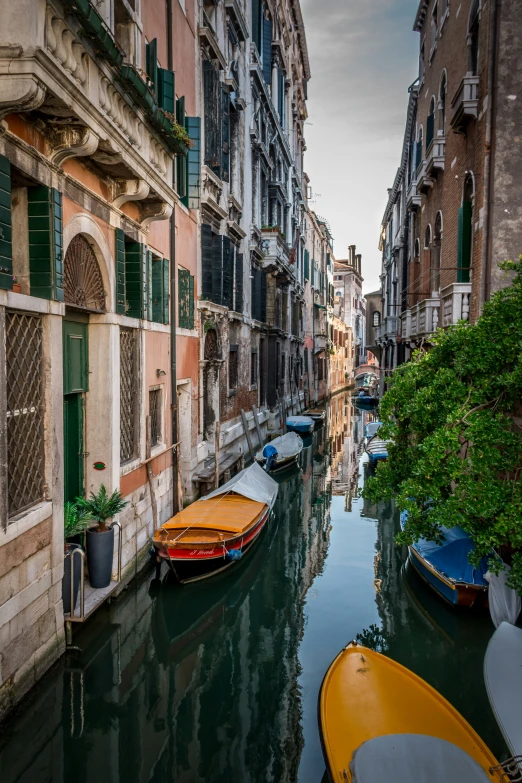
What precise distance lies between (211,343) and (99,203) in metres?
7.20

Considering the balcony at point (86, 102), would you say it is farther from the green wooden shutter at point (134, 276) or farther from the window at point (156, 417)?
the window at point (156, 417)

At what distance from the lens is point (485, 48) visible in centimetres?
1000

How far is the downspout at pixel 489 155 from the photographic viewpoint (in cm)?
972

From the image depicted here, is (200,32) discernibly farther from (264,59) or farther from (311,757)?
(311,757)

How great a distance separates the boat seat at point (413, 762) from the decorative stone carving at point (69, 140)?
19.0 feet

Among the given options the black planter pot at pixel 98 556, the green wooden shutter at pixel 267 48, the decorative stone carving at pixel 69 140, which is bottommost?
the black planter pot at pixel 98 556

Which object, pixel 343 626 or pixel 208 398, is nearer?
pixel 343 626

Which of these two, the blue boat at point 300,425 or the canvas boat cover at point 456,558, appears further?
the blue boat at point 300,425

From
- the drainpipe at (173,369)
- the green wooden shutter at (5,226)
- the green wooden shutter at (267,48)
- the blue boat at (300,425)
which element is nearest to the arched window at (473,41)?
the drainpipe at (173,369)

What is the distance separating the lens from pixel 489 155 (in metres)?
9.91

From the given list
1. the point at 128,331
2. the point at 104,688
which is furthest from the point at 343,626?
the point at 128,331

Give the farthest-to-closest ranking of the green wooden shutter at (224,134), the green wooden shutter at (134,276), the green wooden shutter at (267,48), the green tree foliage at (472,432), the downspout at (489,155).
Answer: the green wooden shutter at (267,48), the green wooden shutter at (224,134), the downspout at (489,155), the green wooden shutter at (134,276), the green tree foliage at (472,432)

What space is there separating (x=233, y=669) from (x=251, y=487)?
4.92 metres

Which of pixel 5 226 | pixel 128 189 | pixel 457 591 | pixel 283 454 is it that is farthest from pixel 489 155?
pixel 283 454
